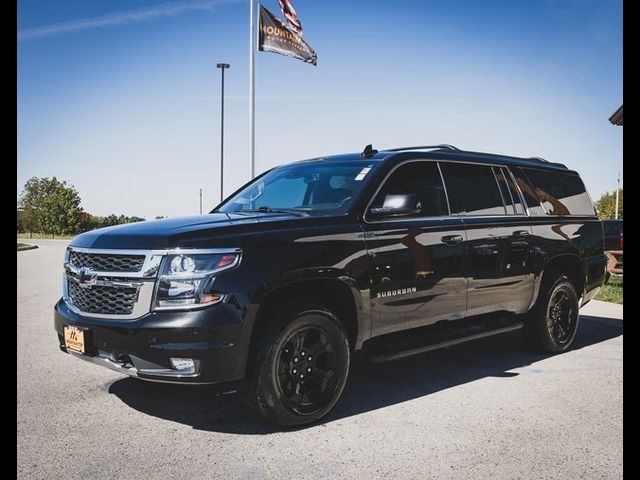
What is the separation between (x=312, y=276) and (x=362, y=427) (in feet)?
3.66

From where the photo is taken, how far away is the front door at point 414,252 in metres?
4.74

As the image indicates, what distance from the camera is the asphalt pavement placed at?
3598 mm

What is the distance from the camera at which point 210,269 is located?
393cm

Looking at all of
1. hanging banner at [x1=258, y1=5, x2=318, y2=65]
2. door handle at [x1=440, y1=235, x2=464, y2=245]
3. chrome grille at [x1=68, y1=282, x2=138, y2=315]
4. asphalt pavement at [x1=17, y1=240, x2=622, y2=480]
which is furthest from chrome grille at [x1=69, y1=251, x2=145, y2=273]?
hanging banner at [x1=258, y1=5, x2=318, y2=65]

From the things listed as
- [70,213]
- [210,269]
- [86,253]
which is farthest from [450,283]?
[70,213]

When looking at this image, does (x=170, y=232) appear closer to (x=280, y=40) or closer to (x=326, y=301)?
(x=326, y=301)

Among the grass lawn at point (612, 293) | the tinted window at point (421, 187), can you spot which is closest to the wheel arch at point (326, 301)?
the tinted window at point (421, 187)

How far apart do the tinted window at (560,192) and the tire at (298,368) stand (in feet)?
11.3

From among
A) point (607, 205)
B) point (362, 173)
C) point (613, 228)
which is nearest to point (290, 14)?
point (613, 228)

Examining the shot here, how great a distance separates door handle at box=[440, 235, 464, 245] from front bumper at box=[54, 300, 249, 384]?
7.01ft

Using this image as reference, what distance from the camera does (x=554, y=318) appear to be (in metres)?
6.75

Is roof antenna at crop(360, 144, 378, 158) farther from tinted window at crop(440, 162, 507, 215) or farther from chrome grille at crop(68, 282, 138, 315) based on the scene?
chrome grille at crop(68, 282, 138, 315)
